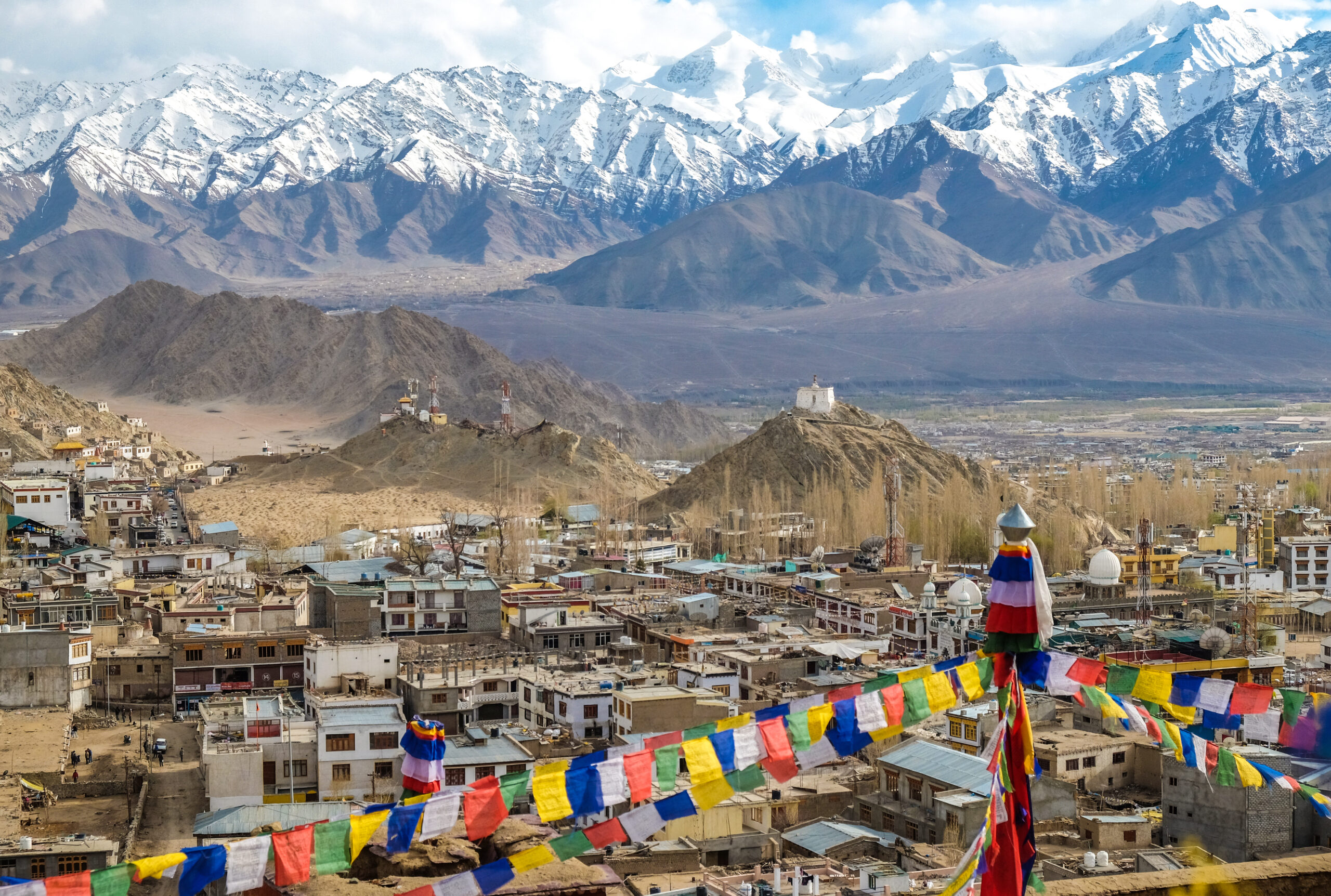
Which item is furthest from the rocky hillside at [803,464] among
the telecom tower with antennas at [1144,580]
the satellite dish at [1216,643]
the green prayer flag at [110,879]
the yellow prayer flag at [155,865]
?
→ the green prayer flag at [110,879]

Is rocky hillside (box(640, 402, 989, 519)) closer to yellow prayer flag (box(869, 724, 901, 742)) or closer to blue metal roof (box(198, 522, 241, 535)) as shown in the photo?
blue metal roof (box(198, 522, 241, 535))

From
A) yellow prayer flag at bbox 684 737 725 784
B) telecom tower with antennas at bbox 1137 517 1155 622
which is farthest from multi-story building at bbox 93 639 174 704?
yellow prayer flag at bbox 684 737 725 784

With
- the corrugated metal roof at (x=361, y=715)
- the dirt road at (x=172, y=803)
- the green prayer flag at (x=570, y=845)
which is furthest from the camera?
the corrugated metal roof at (x=361, y=715)

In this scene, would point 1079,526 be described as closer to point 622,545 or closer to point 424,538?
point 622,545

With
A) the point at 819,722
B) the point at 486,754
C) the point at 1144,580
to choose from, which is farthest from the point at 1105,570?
the point at 819,722

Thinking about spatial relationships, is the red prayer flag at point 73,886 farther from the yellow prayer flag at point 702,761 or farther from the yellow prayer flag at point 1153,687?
the yellow prayer flag at point 1153,687

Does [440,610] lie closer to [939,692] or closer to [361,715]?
[361,715]
